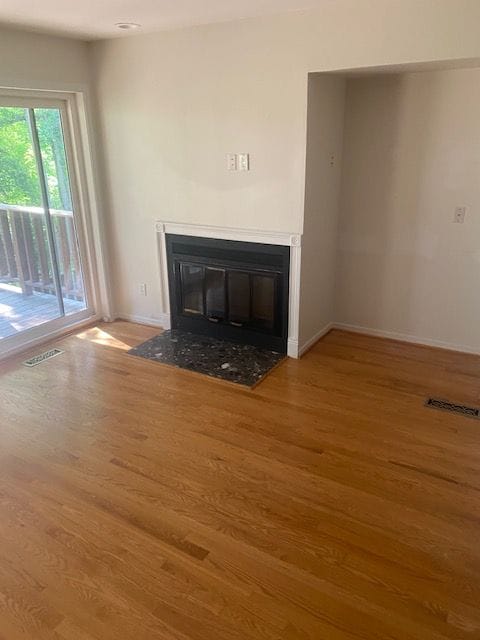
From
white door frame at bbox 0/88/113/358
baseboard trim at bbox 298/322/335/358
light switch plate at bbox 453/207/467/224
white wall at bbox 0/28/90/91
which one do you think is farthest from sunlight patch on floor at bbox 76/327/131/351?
light switch plate at bbox 453/207/467/224

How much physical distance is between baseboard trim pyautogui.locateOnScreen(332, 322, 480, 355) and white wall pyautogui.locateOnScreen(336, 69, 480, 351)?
17 millimetres

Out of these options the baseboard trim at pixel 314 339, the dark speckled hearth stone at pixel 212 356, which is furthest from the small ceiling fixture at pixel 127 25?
the baseboard trim at pixel 314 339

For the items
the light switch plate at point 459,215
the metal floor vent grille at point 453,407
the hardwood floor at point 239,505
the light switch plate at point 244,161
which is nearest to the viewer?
the hardwood floor at point 239,505

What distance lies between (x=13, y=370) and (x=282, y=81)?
2.85 metres

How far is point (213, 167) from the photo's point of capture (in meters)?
3.62

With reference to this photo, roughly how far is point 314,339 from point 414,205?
4.35 ft

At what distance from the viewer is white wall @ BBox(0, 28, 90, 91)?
11.0ft

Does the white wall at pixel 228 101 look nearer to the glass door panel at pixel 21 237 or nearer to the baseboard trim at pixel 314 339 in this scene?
the glass door panel at pixel 21 237

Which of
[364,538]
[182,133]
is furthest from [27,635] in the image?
[182,133]

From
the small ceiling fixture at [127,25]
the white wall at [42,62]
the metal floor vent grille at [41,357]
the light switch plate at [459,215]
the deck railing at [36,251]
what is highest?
the small ceiling fixture at [127,25]

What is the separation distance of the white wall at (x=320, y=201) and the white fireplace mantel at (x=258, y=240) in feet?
0.18

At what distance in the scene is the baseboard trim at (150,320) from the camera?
4363 millimetres

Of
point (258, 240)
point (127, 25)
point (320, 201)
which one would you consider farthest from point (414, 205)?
point (127, 25)

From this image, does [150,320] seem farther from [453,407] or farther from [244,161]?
[453,407]
